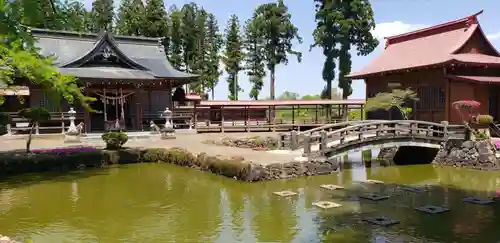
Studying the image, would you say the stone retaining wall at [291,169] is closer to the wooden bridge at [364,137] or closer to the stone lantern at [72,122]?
the wooden bridge at [364,137]

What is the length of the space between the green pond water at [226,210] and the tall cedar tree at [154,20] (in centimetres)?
3322

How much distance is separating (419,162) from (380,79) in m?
7.71

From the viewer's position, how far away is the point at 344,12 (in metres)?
48.5

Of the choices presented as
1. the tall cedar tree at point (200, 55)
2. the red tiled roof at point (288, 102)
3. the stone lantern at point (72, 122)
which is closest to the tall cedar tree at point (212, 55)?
the tall cedar tree at point (200, 55)

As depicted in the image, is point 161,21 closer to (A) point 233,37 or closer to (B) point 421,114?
(A) point 233,37

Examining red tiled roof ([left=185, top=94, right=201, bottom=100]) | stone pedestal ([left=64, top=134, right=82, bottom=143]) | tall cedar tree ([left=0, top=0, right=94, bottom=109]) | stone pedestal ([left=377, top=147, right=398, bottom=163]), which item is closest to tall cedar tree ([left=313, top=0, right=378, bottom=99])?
red tiled roof ([left=185, top=94, right=201, bottom=100])

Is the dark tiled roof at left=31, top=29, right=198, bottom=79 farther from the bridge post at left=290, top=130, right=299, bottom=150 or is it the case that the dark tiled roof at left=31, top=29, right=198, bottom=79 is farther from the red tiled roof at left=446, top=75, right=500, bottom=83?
the red tiled roof at left=446, top=75, right=500, bottom=83

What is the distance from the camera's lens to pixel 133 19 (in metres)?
48.3

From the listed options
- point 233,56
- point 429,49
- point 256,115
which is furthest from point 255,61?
point 429,49

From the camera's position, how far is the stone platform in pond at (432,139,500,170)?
736 inches

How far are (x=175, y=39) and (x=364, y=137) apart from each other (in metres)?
37.5

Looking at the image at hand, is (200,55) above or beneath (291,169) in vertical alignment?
above

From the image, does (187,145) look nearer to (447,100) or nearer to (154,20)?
(447,100)

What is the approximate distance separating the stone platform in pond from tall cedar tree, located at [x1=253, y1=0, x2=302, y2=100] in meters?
33.4
